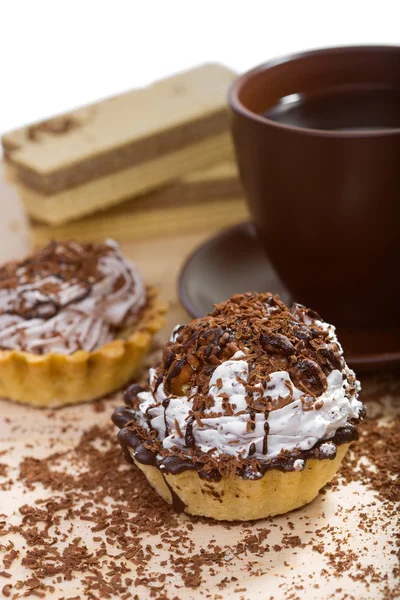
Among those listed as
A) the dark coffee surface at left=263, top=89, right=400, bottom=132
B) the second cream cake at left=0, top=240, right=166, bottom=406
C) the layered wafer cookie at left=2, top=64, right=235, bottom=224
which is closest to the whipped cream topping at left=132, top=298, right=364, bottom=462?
the second cream cake at left=0, top=240, right=166, bottom=406

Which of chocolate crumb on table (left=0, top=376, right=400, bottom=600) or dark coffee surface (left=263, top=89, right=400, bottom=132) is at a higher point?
dark coffee surface (left=263, top=89, right=400, bottom=132)

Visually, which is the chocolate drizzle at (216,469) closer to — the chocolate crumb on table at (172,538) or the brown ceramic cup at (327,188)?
the chocolate crumb on table at (172,538)

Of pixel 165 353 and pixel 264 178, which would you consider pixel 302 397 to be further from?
pixel 264 178

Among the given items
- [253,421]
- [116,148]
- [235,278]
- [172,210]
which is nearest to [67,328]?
[235,278]

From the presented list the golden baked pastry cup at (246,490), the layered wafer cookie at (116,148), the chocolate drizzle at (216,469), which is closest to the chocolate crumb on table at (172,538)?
the golden baked pastry cup at (246,490)

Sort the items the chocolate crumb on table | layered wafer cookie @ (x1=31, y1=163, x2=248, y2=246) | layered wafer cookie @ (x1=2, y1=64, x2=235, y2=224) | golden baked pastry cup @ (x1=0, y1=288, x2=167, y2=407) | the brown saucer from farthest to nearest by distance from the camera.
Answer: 1. layered wafer cookie @ (x1=31, y1=163, x2=248, y2=246)
2. layered wafer cookie @ (x1=2, y1=64, x2=235, y2=224)
3. the brown saucer
4. golden baked pastry cup @ (x1=0, y1=288, x2=167, y2=407)
5. the chocolate crumb on table

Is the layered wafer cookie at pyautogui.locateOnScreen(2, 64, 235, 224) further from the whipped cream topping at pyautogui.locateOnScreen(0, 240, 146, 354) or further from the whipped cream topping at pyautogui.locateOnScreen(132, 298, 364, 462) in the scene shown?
the whipped cream topping at pyautogui.locateOnScreen(132, 298, 364, 462)

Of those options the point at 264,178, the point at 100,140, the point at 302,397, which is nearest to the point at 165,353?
the point at 302,397

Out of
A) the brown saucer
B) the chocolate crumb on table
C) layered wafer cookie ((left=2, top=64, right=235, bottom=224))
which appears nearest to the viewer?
the chocolate crumb on table

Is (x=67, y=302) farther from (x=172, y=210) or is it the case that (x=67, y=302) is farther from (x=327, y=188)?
(x=172, y=210)
